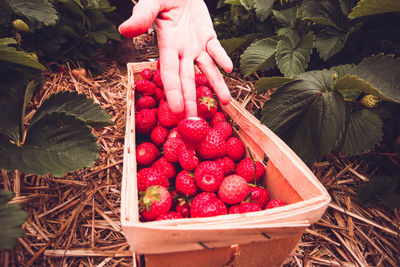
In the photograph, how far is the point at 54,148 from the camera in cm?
80

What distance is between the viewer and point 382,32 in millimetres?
1244

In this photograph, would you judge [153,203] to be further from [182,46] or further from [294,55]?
[294,55]

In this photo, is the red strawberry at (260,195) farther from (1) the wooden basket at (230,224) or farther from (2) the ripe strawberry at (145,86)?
(2) the ripe strawberry at (145,86)

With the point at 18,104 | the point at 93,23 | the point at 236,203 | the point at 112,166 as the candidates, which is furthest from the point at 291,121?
the point at 93,23

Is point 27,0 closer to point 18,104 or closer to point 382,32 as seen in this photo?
point 18,104

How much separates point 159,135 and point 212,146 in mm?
284

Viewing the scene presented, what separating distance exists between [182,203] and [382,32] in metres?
1.36

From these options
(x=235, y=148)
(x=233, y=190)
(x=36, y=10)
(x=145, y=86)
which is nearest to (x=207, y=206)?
(x=233, y=190)

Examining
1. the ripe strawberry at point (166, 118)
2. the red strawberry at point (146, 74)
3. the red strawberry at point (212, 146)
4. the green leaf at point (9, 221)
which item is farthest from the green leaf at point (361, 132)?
the green leaf at point (9, 221)

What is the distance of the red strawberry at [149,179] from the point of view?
0.94 metres

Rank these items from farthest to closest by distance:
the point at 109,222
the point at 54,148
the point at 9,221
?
the point at 109,222
the point at 54,148
the point at 9,221

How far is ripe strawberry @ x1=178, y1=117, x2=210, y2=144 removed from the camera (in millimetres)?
964

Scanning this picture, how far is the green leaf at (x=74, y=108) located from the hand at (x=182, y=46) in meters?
0.29

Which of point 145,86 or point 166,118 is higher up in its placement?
point 145,86
